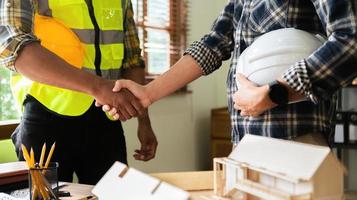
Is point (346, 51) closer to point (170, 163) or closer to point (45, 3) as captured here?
point (45, 3)

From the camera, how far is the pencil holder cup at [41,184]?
90 cm

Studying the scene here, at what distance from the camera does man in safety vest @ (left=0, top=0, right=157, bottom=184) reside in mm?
1317

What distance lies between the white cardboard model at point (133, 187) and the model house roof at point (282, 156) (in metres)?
0.13

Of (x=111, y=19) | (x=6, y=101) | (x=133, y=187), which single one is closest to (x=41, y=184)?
(x=133, y=187)

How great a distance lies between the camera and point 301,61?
0.91 m

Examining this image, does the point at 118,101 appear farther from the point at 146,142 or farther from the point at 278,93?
the point at 278,93

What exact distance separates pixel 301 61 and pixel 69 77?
0.73 m

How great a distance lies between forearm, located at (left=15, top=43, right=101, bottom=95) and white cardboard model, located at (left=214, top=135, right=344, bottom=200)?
732mm

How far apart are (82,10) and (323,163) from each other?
1100mm

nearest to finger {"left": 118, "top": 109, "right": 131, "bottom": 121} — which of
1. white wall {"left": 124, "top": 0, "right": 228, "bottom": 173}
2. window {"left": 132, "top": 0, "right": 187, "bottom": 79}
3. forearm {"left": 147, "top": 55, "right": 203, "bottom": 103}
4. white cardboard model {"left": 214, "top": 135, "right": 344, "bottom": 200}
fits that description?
forearm {"left": 147, "top": 55, "right": 203, "bottom": 103}

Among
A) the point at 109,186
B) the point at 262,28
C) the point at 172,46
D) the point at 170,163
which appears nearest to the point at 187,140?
the point at 170,163

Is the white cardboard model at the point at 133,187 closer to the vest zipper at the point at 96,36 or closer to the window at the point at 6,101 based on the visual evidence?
the vest zipper at the point at 96,36

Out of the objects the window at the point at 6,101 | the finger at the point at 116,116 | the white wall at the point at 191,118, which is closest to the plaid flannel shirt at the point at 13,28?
the finger at the point at 116,116

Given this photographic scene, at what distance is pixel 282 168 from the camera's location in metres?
0.64
